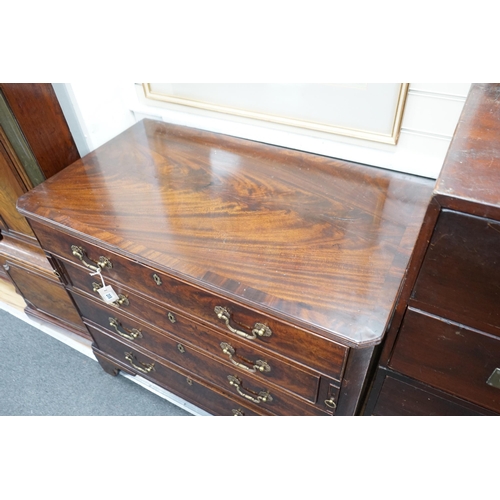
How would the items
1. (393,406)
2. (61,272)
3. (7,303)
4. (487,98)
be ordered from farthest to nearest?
1. (7,303)
2. (61,272)
3. (393,406)
4. (487,98)

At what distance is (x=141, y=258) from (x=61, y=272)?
0.46 metres

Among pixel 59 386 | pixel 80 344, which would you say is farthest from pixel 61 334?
pixel 59 386

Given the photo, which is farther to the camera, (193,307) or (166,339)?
(166,339)

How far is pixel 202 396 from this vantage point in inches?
48.0

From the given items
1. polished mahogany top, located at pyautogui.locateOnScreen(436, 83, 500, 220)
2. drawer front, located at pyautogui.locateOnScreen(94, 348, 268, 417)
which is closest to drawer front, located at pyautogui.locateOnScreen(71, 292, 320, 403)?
drawer front, located at pyautogui.locateOnScreen(94, 348, 268, 417)

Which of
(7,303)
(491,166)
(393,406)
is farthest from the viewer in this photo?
(7,303)

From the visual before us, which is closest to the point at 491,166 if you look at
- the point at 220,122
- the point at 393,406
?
the point at 393,406

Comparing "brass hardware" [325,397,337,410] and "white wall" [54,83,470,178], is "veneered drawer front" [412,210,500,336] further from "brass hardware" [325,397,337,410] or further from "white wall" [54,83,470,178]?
"white wall" [54,83,470,178]

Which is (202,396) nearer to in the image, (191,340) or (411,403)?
(191,340)

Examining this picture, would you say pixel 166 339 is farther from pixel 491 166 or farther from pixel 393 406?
pixel 491 166

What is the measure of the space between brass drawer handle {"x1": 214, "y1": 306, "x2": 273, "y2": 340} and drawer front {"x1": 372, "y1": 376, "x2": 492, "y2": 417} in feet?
0.84

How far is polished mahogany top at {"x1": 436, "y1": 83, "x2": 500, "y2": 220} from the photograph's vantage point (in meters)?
0.49
